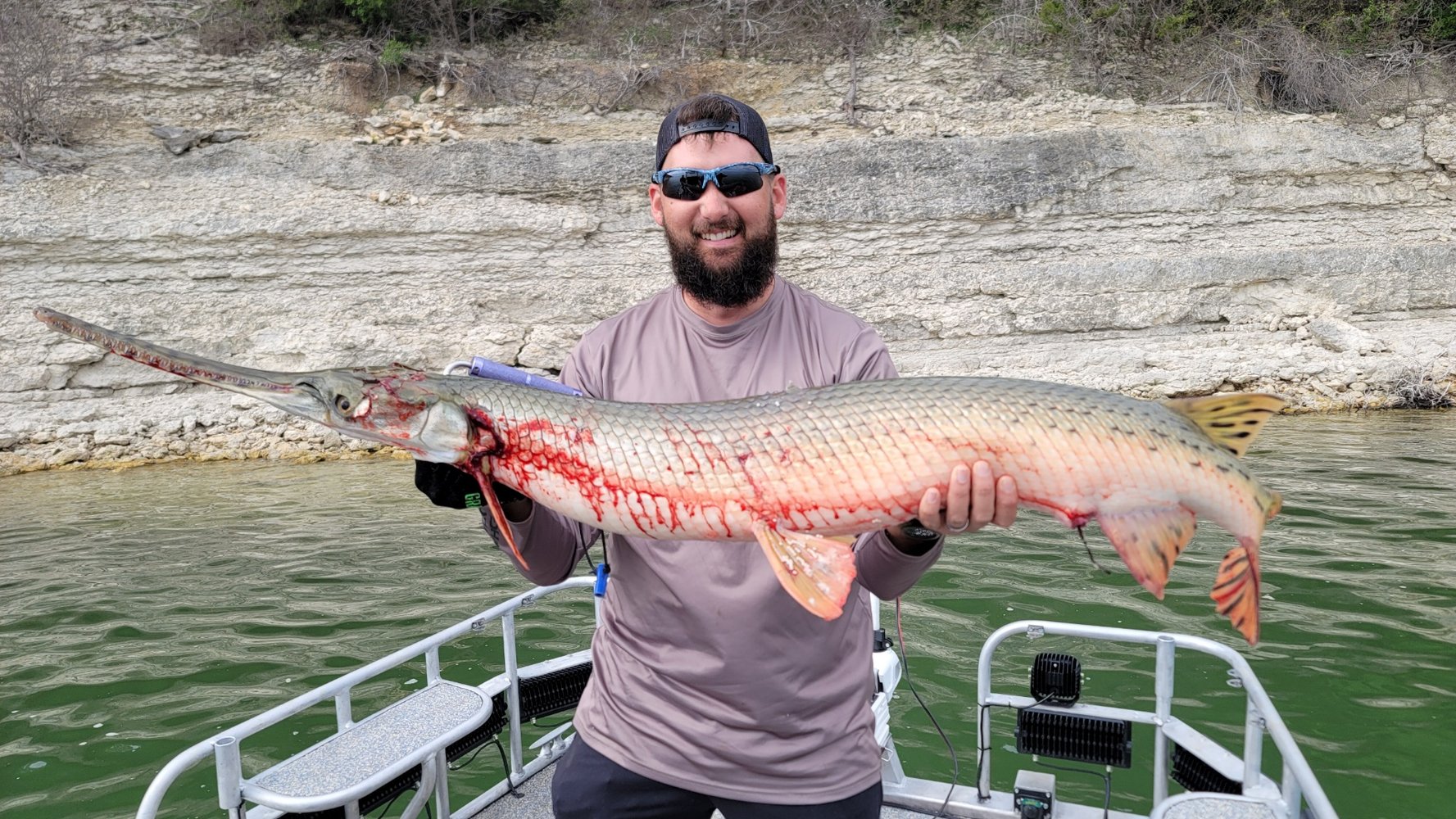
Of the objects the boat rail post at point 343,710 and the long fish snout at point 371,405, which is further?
the boat rail post at point 343,710

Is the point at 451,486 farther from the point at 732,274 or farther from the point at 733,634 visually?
the point at 732,274

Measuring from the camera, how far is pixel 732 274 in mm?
2855

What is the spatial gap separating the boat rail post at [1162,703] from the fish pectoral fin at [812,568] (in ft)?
6.95

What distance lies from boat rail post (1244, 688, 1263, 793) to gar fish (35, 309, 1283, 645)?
1.21 meters

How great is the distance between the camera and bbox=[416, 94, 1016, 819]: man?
8.29ft

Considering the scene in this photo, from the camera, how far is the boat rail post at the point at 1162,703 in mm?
3939

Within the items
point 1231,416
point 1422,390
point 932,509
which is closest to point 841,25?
point 1422,390

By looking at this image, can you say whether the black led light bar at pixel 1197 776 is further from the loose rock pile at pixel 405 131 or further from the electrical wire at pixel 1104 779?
the loose rock pile at pixel 405 131

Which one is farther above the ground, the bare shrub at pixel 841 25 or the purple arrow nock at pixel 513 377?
the bare shrub at pixel 841 25

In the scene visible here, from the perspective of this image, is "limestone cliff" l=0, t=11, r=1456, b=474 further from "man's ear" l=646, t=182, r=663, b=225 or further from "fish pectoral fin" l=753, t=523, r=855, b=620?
"fish pectoral fin" l=753, t=523, r=855, b=620

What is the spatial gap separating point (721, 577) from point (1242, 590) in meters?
1.36

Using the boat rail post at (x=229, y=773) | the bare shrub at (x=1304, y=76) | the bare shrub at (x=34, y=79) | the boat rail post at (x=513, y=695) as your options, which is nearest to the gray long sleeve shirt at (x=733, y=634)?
the boat rail post at (x=229, y=773)

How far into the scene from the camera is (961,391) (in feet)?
8.59

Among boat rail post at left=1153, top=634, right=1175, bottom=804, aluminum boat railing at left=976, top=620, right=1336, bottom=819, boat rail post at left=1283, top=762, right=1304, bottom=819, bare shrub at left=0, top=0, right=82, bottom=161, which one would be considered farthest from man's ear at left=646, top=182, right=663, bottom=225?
bare shrub at left=0, top=0, right=82, bottom=161
